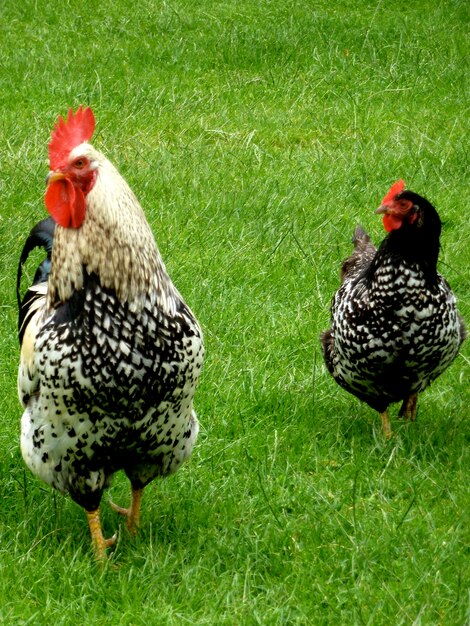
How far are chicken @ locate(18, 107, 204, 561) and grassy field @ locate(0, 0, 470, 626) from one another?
530 millimetres

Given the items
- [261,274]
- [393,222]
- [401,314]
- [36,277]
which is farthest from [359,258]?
[36,277]

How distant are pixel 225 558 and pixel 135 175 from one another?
427cm

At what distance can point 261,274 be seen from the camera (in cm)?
654

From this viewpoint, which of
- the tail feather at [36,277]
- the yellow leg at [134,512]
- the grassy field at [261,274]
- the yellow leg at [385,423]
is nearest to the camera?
the grassy field at [261,274]

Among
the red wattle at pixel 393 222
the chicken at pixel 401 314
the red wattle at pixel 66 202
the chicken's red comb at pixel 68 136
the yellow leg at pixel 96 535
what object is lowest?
the yellow leg at pixel 96 535

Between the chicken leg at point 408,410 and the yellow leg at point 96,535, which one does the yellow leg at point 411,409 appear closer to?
the chicken leg at point 408,410

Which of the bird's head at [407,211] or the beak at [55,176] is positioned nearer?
the beak at [55,176]

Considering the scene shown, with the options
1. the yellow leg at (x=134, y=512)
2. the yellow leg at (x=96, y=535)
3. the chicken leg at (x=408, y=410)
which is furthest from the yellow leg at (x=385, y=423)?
the yellow leg at (x=96, y=535)

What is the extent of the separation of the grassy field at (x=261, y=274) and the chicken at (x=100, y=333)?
53cm

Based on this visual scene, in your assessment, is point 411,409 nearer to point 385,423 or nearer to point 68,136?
point 385,423

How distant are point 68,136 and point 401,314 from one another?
5.65 feet

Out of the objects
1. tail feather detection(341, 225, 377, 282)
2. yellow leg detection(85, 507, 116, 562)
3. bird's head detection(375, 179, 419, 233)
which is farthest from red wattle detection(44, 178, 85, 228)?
tail feather detection(341, 225, 377, 282)

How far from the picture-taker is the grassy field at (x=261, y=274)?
3.87 meters

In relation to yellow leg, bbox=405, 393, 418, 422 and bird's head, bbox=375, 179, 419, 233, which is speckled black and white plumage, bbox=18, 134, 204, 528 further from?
yellow leg, bbox=405, 393, 418, 422
